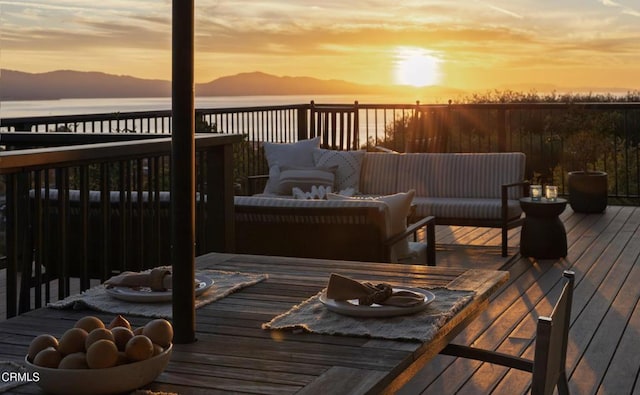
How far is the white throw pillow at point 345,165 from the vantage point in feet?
25.2

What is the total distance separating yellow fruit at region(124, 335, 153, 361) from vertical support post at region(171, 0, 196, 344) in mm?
225

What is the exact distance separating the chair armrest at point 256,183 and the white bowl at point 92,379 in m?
6.37

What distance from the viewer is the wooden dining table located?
1.39 meters

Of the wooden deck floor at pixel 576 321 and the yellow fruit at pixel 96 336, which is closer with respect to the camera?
the yellow fruit at pixel 96 336

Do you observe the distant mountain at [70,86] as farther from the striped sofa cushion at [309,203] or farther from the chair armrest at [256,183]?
the chair armrest at [256,183]

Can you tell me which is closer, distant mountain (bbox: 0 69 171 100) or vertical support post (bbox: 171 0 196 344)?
vertical support post (bbox: 171 0 196 344)

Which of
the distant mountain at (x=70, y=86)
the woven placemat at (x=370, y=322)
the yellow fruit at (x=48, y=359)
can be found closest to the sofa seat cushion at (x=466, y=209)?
the distant mountain at (x=70, y=86)

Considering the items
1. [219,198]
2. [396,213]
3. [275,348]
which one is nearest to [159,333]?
[275,348]

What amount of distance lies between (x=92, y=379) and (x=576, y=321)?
3.64 metres

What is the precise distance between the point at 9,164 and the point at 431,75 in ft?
38.7

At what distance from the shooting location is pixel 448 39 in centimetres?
1291

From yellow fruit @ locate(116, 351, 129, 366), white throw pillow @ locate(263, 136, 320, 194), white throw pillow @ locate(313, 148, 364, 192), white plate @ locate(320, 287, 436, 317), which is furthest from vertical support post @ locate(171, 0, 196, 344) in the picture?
white throw pillow @ locate(263, 136, 320, 194)

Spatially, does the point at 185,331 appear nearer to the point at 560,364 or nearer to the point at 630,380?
the point at 560,364

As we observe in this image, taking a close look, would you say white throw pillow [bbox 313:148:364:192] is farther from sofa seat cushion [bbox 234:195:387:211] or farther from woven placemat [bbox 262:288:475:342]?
woven placemat [bbox 262:288:475:342]
